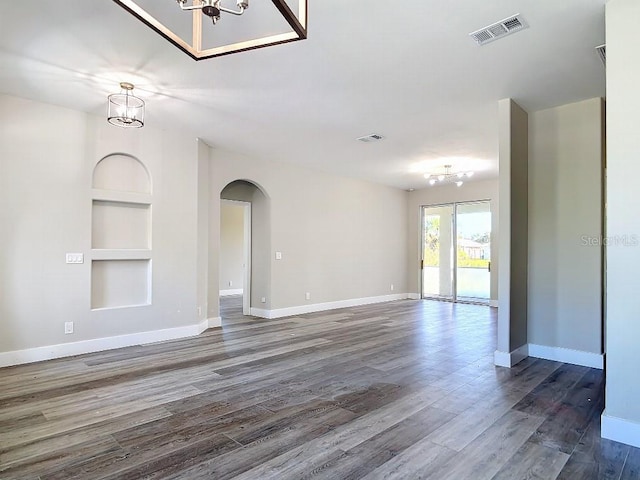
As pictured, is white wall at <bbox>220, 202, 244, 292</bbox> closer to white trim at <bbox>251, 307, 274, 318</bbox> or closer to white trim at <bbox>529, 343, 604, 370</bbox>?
white trim at <bbox>251, 307, 274, 318</bbox>

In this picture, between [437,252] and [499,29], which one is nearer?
[499,29]

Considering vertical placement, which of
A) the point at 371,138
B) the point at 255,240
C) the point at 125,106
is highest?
the point at 371,138

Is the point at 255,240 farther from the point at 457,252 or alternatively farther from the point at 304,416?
the point at 457,252

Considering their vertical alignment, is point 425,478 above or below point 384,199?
below

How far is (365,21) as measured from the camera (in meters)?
2.66

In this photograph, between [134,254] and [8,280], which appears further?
[134,254]

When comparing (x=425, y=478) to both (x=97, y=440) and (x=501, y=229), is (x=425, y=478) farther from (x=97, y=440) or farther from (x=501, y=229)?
(x=501, y=229)

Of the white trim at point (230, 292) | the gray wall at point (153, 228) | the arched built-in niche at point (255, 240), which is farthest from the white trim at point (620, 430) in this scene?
the white trim at point (230, 292)

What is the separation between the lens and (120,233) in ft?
15.9

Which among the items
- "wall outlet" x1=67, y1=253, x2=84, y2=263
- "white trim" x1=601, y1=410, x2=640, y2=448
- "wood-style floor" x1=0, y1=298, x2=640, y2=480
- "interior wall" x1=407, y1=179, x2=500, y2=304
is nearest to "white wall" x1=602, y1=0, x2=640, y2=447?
"white trim" x1=601, y1=410, x2=640, y2=448

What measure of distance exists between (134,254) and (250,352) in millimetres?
2004

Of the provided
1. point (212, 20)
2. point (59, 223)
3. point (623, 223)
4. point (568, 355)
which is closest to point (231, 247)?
point (59, 223)

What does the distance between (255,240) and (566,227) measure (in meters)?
5.03

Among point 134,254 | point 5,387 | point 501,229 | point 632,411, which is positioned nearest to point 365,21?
point 501,229
